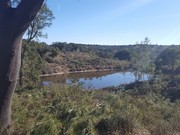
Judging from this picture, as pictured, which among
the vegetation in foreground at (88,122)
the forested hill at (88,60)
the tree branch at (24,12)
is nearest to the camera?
the tree branch at (24,12)

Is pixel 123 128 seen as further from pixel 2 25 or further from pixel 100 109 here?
pixel 2 25

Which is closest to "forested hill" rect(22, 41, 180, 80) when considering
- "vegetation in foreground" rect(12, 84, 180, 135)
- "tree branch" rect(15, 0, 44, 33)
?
"vegetation in foreground" rect(12, 84, 180, 135)

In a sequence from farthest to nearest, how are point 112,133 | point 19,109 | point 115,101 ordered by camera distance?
point 115,101
point 19,109
point 112,133

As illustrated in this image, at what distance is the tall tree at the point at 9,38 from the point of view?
5234 millimetres

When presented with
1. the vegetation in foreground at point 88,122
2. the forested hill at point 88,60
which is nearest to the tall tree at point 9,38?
the vegetation in foreground at point 88,122

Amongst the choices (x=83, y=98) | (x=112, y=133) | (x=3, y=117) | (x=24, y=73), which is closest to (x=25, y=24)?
(x=3, y=117)

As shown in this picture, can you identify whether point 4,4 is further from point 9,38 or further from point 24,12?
point 9,38

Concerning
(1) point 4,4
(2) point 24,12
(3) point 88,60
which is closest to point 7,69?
(2) point 24,12

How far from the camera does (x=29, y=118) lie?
21.1 ft

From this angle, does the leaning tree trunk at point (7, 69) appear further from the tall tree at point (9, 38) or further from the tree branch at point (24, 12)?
the tree branch at point (24, 12)

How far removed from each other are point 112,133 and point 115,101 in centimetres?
240

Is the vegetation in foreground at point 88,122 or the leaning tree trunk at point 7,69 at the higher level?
the leaning tree trunk at point 7,69

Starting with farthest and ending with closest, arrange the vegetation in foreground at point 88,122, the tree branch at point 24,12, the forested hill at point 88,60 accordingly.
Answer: the forested hill at point 88,60, the vegetation in foreground at point 88,122, the tree branch at point 24,12

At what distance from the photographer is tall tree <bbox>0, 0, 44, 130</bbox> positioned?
5234 millimetres
